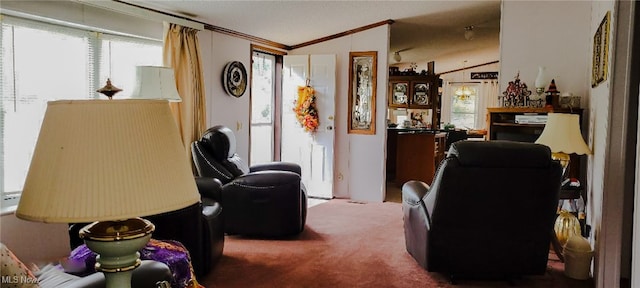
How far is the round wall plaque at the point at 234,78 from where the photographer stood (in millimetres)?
5387

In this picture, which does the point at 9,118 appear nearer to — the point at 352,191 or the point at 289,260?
the point at 289,260

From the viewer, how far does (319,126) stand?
6.39 meters

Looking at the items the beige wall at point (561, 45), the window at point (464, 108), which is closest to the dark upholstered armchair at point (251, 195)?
the beige wall at point (561, 45)

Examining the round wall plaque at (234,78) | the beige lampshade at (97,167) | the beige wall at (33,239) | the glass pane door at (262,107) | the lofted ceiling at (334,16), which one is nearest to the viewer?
the beige lampshade at (97,167)

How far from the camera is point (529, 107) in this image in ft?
15.8

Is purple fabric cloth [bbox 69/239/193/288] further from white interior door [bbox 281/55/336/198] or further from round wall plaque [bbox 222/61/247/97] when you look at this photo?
white interior door [bbox 281/55/336/198]

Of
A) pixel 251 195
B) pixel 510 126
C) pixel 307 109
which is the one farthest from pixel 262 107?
pixel 510 126

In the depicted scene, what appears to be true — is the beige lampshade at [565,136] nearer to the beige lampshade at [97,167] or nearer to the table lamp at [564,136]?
the table lamp at [564,136]

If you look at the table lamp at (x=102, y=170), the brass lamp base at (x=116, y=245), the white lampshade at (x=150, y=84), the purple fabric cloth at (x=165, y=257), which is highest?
the white lampshade at (x=150, y=84)

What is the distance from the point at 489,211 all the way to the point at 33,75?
3.22m

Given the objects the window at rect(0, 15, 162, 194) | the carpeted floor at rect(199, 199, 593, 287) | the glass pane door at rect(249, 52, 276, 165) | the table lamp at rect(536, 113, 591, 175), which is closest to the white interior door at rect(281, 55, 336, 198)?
the glass pane door at rect(249, 52, 276, 165)

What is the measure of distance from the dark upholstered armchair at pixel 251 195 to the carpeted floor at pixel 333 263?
12cm

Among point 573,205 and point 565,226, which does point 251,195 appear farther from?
point 573,205

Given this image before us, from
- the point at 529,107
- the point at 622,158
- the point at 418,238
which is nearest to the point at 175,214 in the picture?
the point at 418,238
